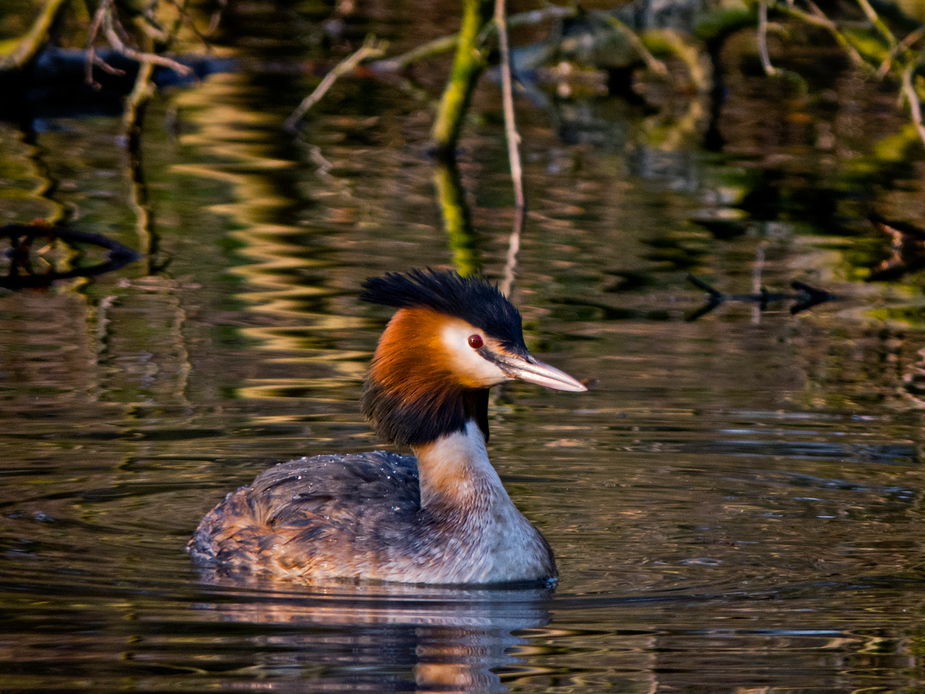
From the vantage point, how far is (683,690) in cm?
549

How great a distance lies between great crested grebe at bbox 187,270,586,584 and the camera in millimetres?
6805

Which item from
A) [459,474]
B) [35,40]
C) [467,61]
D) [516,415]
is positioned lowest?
[516,415]

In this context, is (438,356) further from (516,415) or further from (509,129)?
(509,129)

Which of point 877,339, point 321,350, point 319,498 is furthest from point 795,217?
point 319,498

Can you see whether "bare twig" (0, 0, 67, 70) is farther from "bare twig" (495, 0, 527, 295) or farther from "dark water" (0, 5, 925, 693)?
"bare twig" (495, 0, 527, 295)

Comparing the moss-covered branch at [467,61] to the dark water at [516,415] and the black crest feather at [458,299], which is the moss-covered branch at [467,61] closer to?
the dark water at [516,415]

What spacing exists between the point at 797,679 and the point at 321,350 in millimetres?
5268

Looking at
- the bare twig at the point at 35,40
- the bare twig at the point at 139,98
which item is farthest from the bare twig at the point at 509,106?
the bare twig at the point at 35,40

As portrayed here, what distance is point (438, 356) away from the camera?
694 centimetres

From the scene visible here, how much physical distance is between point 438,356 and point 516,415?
2556 millimetres

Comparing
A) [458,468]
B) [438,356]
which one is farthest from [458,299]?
[458,468]

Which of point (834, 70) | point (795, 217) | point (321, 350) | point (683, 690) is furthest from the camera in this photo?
point (834, 70)

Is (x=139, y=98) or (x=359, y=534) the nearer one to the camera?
(x=359, y=534)

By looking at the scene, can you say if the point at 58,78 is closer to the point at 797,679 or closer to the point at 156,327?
the point at 156,327
